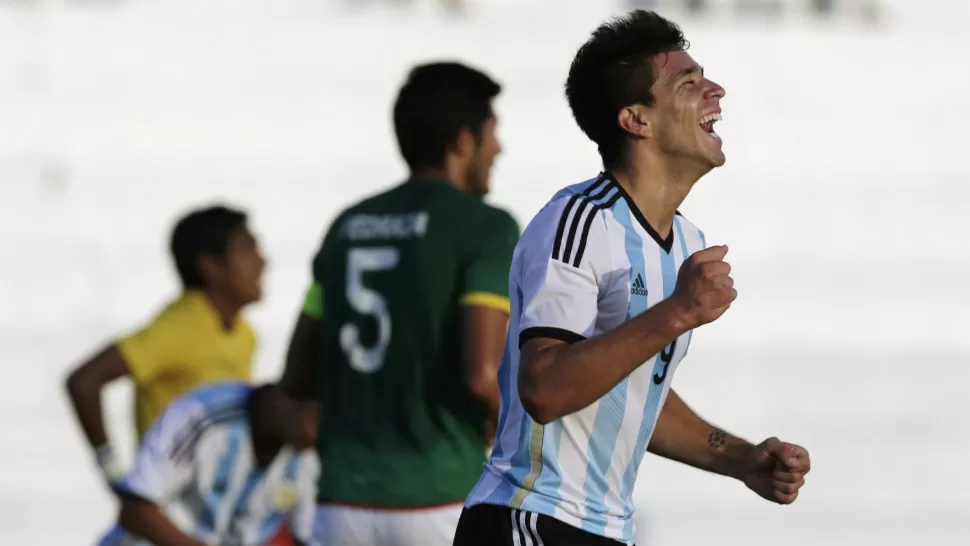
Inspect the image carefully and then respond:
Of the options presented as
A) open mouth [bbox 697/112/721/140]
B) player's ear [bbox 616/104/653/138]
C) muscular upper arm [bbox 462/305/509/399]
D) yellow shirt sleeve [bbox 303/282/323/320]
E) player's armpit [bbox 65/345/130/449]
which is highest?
open mouth [bbox 697/112/721/140]

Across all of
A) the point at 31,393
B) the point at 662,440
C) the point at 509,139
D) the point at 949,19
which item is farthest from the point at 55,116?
the point at 662,440

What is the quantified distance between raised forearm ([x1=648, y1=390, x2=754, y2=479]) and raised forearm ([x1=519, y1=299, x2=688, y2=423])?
702 mm

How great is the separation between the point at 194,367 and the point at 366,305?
202cm

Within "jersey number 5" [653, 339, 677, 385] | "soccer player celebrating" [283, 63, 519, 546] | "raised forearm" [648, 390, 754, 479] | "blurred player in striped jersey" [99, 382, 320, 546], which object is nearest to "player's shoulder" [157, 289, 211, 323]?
"blurred player in striped jersey" [99, 382, 320, 546]

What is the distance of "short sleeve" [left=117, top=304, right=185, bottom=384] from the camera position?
5.95 m

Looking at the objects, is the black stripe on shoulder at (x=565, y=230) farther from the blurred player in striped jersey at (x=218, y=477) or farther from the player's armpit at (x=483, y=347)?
the blurred player in striped jersey at (x=218, y=477)

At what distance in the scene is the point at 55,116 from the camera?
493 inches

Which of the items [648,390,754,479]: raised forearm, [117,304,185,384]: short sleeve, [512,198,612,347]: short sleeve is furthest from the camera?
[117,304,185,384]: short sleeve

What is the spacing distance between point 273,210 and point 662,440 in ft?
29.5

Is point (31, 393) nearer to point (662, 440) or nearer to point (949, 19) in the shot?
point (949, 19)

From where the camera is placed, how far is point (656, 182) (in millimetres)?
3154

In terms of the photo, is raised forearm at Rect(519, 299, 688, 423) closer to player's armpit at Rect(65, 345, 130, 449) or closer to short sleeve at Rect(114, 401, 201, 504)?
short sleeve at Rect(114, 401, 201, 504)

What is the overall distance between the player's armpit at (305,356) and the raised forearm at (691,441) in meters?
1.06

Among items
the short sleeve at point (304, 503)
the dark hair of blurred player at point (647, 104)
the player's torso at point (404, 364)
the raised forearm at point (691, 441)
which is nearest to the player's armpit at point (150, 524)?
the short sleeve at point (304, 503)
